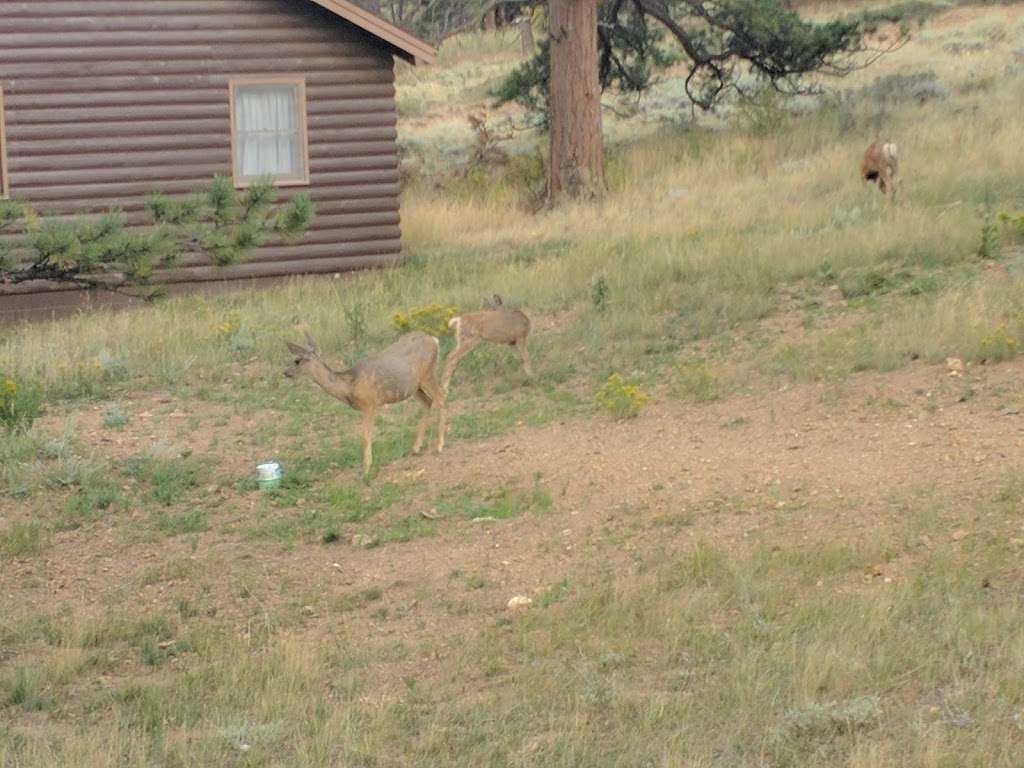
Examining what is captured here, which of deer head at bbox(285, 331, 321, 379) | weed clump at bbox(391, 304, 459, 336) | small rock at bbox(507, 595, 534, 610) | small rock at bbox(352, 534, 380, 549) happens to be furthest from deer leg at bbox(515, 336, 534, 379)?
small rock at bbox(507, 595, 534, 610)

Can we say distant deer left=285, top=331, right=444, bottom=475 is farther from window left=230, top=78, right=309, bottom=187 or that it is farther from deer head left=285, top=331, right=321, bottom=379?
window left=230, top=78, right=309, bottom=187

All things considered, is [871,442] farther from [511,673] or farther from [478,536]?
[511,673]

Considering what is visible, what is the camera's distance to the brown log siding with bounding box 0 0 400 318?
65.3 feet

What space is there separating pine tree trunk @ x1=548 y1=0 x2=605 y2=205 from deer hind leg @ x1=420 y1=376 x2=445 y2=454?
12.2 m

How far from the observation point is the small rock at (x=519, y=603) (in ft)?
29.0

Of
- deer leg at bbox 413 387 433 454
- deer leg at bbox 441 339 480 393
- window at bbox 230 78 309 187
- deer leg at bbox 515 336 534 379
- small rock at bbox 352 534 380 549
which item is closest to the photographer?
small rock at bbox 352 534 380 549

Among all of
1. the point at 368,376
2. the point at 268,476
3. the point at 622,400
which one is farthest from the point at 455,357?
the point at 268,476

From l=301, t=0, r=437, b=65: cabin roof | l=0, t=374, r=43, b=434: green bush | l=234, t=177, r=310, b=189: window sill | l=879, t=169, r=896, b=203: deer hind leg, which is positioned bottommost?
l=0, t=374, r=43, b=434: green bush

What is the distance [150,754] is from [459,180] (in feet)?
66.5

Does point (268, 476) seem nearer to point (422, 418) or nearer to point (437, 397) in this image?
point (422, 418)

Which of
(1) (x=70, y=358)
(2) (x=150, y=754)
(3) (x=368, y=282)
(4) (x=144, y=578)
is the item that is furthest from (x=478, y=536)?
(3) (x=368, y=282)

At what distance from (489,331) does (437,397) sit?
6.59 feet

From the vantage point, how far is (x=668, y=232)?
20.5 m

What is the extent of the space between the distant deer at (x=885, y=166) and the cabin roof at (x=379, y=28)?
5618 millimetres
